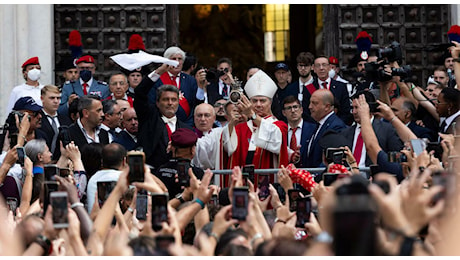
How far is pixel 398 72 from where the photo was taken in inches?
397

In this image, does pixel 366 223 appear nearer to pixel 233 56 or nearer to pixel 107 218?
pixel 107 218

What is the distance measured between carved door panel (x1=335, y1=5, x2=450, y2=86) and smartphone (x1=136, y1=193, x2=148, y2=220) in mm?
8102

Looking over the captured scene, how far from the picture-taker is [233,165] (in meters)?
10.4

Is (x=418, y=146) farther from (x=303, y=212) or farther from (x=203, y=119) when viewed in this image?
(x=203, y=119)

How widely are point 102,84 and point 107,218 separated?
7029 millimetres

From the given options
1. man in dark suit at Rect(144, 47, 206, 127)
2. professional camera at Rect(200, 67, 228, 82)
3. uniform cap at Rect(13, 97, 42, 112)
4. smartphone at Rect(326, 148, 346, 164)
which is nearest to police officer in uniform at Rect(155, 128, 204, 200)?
smartphone at Rect(326, 148, 346, 164)

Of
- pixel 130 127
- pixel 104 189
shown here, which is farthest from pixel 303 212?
pixel 130 127

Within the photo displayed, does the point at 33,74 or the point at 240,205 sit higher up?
the point at 33,74

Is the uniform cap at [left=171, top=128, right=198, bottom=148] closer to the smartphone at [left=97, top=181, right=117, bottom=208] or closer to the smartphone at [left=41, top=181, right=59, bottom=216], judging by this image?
the smartphone at [left=97, top=181, right=117, bottom=208]

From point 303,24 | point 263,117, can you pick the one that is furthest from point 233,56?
point 263,117

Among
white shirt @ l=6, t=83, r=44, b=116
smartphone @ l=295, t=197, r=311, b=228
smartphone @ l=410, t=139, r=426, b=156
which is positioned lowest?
smartphone @ l=295, t=197, r=311, b=228

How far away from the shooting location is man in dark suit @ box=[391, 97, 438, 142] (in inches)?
412

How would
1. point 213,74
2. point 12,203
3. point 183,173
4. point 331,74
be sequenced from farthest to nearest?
point 331,74 → point 213,74 → point 12,203 → point 183,173

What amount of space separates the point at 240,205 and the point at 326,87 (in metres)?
7.24
